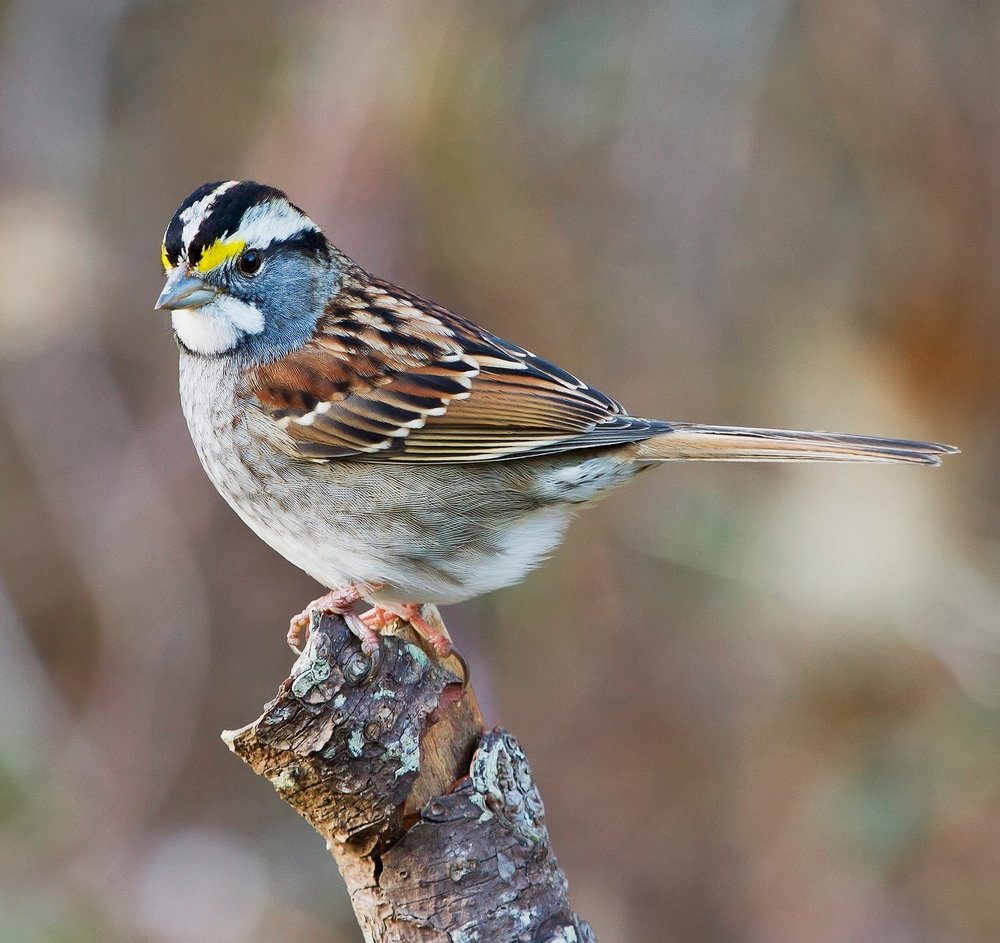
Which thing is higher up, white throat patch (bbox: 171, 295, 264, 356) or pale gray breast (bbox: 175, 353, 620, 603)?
white throat patch (bbox: 171, 295, 264, 356)

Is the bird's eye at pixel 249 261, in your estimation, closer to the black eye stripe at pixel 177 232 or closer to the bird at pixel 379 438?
the bird at pixel 379 438

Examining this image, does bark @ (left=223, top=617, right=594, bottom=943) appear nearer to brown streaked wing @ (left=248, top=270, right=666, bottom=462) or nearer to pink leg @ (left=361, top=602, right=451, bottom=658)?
pink leg @ (left=361, top=602, right=451, bottom=658)

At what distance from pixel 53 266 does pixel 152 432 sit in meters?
0.96

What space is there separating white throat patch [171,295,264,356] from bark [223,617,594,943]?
1.07 metres

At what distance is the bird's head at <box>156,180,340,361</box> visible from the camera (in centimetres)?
319

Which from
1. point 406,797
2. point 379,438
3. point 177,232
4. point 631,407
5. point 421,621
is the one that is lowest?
point 406,797

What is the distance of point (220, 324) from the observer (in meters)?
3.32

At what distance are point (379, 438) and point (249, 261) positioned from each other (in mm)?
558

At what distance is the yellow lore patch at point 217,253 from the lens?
10.5 feet

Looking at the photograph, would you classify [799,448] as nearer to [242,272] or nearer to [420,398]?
[420,398]

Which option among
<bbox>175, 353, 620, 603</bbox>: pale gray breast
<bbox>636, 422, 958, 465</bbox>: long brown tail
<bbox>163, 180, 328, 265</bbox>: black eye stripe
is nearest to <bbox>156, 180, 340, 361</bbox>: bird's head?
<bbox>163, 180, 328, 265</bbox>: black eye stripe

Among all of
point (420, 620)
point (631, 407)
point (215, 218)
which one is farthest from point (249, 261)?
point (631, 407)

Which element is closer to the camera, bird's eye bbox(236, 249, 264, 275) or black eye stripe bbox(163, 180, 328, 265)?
black eye stripe bbox(163, 180, 328, 265)

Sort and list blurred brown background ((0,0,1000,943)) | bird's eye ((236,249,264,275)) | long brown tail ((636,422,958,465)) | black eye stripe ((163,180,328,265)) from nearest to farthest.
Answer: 1. long brown tail ((636,422,958,465))
2. black eye stripe ((163,180,328,265))
3. bird's eye ((236,249,264,275))
4. blurred brown background ((0,0,1000,943))
